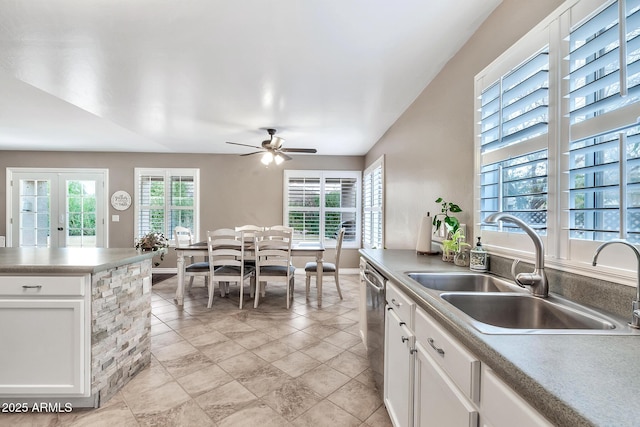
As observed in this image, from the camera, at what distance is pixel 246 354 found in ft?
8.11

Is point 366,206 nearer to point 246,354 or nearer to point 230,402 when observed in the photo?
point 246,354

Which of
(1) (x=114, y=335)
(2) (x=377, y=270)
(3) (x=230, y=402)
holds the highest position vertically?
(2) (x=377, y=270)

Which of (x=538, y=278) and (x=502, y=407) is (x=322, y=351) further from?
(x=502, y=407)

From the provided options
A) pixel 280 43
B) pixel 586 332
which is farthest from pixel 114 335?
pixel 586 332

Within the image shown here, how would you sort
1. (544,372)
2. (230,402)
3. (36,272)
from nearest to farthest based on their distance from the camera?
(544,372)
(36,272)
(230,402)

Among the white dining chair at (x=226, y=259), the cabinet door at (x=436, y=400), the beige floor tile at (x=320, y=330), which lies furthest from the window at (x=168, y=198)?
the cabinet door at (x=436, y=400)

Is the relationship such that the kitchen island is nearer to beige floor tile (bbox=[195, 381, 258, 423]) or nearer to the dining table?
beige floor tile (bbox=[195, 381, 258, 423])

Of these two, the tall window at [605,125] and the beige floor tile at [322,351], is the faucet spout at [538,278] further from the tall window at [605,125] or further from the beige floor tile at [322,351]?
the beige floor tile at [322,351]

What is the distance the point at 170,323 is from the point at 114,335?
1340 millimetres

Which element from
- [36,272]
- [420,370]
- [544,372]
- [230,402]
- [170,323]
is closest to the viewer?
[544,372]

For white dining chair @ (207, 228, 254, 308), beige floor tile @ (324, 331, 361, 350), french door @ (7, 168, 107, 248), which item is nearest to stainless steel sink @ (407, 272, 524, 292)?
beige floor tile @ (324, 331, 361, 350)

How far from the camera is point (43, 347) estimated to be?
5.64 feet

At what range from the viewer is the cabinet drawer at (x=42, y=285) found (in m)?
1.69

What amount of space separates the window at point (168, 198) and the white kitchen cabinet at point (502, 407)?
5.76 m
